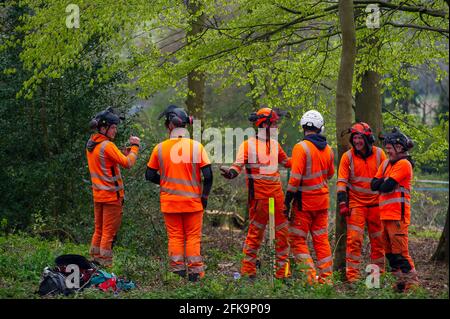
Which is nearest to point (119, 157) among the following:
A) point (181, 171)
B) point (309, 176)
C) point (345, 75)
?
point (181, 171)

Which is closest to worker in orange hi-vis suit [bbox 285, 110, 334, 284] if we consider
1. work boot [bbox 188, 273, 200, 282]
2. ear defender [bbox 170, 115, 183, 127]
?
work boot [bbox 188, 273, 200, 282]

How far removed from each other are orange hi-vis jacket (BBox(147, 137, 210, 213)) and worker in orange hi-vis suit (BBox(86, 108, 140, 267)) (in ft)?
3.96

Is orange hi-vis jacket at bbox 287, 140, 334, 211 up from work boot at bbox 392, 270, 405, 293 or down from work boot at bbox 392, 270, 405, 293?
up

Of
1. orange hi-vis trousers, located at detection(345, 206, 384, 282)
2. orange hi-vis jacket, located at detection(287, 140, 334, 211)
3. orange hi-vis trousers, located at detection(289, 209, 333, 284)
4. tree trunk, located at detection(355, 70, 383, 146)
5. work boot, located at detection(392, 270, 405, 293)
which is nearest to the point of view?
work boot, located at detection(392, 270, 405, 293)

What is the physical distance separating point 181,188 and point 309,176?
5.47 feet

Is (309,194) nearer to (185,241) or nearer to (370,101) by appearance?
(185,241)

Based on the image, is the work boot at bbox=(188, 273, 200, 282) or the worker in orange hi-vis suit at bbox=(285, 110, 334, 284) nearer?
the work boot at bbox=(188, 273, 200, 282)

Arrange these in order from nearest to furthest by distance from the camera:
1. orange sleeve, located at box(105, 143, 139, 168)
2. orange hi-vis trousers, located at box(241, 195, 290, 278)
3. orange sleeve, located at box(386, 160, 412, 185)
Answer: orange sleeve, located at box(386, 160, 412, 185)
orange hi-vis trousers, located at box(241, 195, 290, 278)
orange sleeve, located at box(105, 143, 139, 168)

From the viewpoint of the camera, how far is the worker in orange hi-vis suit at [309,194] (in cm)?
1037

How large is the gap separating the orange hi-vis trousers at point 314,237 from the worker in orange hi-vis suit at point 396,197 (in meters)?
0.78

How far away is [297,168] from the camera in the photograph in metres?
10.4

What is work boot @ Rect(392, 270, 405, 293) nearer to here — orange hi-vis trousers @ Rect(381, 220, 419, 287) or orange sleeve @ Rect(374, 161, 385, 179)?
orange hi-vis trousers @ Rect(381, 220, 419, 287)

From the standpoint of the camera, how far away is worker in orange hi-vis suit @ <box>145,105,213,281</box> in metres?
10.2
